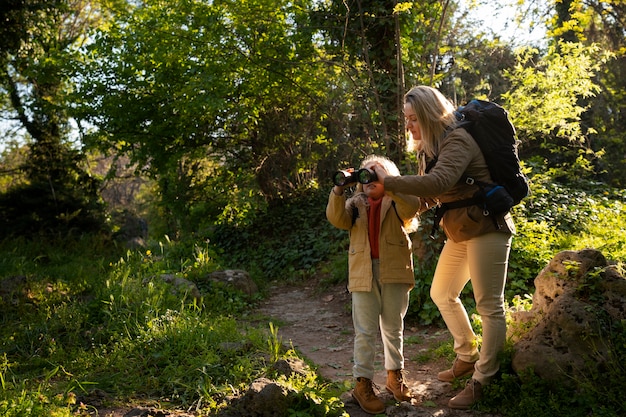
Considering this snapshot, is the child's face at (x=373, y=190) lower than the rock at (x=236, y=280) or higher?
higher

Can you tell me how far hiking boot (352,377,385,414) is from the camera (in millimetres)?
3385

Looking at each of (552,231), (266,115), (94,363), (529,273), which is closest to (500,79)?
(266,115)

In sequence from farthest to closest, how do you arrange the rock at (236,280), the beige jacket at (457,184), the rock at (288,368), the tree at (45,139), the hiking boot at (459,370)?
the tree at (45,139) < the rock at (236,280) < the hiking boot at (459,370) < the rock at (288,368) < the beige jacket at (457,184)

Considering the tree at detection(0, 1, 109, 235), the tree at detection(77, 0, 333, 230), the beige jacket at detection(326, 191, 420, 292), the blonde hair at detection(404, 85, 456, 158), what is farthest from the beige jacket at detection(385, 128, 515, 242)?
the tree at detection(0, 1, 109, 235)

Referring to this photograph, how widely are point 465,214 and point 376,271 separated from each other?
2.32 feet

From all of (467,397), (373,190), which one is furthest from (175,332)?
(467,397)

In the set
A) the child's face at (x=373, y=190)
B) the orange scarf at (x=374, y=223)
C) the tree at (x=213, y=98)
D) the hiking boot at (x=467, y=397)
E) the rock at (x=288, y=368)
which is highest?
the tree at (x=213, y=98)

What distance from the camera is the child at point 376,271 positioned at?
137 inches

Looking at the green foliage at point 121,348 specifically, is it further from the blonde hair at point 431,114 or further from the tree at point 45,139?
the tree at point 45,139

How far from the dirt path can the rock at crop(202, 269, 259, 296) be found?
32 centimetres

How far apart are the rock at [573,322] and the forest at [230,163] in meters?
0.12

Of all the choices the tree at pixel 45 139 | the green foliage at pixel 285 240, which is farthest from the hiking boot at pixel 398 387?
the tree at pixel 45 139

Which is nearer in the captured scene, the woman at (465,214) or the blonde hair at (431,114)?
the woman at (465,214)

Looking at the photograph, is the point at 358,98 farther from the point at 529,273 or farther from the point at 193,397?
the point at 193,397
